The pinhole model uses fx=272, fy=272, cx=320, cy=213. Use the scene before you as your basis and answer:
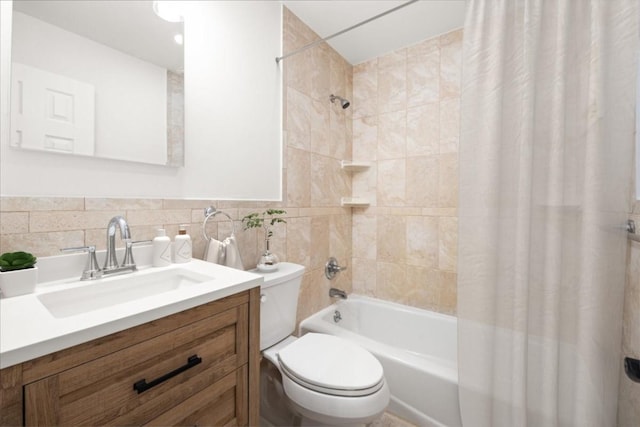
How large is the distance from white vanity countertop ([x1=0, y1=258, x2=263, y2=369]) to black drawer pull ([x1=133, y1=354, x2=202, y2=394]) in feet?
0.47

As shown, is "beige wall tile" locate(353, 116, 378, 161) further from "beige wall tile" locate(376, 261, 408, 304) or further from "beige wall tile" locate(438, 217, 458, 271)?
"beige wall tile" locate(376, 261, 408, 304)

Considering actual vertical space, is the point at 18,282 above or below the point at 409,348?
above

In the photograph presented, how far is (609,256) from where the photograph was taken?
35.1 inches

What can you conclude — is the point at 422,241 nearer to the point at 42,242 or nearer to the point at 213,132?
the point at 213,132

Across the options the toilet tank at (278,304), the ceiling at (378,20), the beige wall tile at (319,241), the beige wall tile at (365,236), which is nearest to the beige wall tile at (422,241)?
the beige wall tile at (365,236)

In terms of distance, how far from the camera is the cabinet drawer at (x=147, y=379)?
0.52m

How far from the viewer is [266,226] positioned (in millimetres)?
1571

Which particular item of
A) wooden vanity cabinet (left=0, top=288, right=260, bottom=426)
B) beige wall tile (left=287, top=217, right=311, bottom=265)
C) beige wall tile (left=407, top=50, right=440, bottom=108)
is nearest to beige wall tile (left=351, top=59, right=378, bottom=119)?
beige wall tile (left=407, top=50, right=440, bottom=108)

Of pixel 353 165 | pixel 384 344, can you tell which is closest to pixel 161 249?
pixel 384 344

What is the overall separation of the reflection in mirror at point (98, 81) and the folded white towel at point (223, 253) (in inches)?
15.6

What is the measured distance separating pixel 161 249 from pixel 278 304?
582mm

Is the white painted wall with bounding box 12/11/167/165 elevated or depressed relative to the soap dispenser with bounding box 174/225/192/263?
elevated

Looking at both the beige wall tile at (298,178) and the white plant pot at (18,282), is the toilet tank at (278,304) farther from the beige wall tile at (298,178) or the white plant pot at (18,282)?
the white plant pot at (18,282)

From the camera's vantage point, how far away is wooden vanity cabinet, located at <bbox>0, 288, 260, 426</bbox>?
1.64 ft
